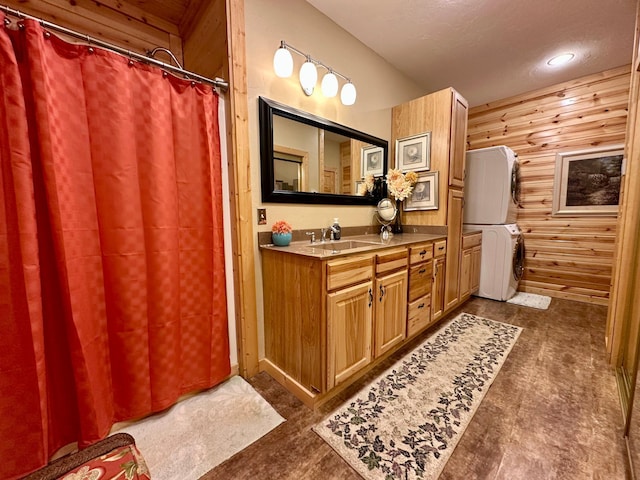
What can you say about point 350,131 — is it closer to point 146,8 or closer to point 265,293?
point 265,293

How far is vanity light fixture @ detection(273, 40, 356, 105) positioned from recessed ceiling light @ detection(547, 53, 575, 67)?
231 cm

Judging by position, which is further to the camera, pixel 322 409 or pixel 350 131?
pixel 350 131

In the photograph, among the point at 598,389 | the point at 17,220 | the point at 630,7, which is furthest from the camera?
the point at 630,7

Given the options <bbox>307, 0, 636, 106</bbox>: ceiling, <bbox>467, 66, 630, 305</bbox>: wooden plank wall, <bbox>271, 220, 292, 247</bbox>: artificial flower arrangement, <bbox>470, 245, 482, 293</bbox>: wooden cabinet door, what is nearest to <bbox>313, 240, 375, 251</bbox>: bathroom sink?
<bbox>271, 220, 292, 247</bbox>: artificial flower arrangement

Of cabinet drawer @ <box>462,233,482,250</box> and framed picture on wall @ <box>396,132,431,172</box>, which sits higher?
framed picture on wall @ <box>396,132,431,172</box>

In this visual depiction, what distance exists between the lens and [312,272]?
1.42 metres

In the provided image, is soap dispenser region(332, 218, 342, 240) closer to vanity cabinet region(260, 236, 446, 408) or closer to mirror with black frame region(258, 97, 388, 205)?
mirror with black frame region(258, 97, 388, 205)

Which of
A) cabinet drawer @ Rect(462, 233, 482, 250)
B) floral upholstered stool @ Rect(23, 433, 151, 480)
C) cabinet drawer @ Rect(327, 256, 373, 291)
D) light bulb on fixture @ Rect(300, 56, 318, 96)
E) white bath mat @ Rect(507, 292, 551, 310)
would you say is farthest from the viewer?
white bath mat @ Rect(507, 292, 551, 310)

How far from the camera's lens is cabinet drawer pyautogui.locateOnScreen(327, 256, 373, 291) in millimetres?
1401

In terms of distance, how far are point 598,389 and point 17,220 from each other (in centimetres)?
319

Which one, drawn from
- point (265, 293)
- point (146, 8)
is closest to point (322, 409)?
point (265, 293)

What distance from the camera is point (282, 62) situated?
167cm

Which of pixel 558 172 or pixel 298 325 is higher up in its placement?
pixel 558 172

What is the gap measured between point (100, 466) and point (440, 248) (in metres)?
2.50
